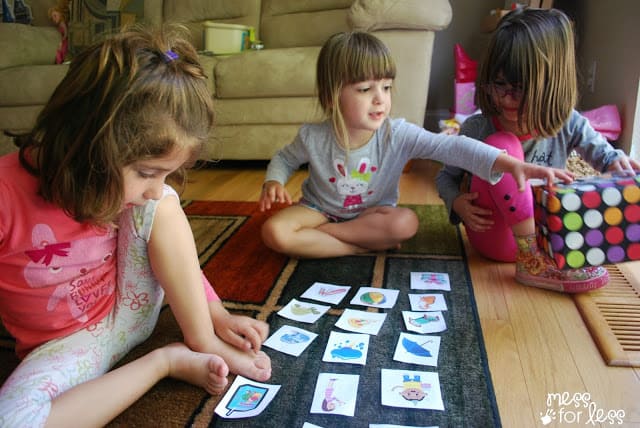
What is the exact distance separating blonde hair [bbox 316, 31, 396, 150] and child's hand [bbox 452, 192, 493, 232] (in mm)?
375

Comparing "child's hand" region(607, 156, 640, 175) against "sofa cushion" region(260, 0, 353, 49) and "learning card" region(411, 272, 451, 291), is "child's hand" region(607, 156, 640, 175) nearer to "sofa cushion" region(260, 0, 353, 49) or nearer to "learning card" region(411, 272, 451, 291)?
"learning card" region(411, 272, 451, 291)

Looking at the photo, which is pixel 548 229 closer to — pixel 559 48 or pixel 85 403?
pixel 559 48

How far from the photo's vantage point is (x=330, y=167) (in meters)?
1.56

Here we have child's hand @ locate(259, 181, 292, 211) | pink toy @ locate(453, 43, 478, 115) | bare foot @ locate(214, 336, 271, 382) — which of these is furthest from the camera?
pink toy @ locate(453, 43, 478, 115)

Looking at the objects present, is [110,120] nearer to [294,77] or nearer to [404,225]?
[404,225]

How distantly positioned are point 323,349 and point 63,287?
1.71 ft

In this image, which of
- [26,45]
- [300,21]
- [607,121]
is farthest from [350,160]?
[26,45]

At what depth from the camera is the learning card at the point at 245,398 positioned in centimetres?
91

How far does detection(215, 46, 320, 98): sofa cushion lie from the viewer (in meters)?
2.46

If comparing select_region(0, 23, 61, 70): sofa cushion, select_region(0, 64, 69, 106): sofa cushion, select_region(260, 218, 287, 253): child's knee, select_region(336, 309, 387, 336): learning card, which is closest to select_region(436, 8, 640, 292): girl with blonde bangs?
select_region(336, 309, 387, 336): learning card

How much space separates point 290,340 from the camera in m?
1.12

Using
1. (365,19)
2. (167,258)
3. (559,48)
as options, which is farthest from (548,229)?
(365,19)

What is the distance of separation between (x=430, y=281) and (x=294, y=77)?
1427 millimetres

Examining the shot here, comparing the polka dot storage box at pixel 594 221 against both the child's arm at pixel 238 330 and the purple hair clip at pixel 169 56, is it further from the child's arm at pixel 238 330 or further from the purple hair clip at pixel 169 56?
the purple hair clip at pixel 169 56
